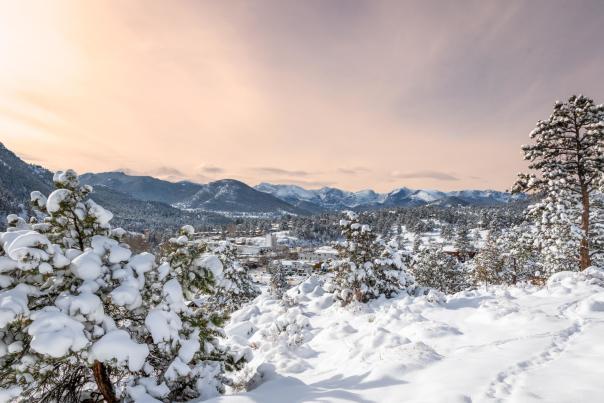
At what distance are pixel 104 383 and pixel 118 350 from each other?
5.19ft

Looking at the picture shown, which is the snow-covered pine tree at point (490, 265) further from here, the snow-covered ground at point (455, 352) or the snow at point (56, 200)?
the snow at point (56, 200)

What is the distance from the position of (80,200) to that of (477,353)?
294 inches

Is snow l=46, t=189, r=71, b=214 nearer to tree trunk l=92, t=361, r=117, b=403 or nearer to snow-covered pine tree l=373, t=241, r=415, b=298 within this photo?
tree trunk l=92, t=361, r=117, b=403

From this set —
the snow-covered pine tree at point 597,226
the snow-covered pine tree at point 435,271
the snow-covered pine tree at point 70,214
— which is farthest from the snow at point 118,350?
the snow-covered pine tree at point 435,271

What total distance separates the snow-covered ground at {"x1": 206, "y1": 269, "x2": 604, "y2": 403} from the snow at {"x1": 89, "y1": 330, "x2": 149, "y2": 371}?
176 cm

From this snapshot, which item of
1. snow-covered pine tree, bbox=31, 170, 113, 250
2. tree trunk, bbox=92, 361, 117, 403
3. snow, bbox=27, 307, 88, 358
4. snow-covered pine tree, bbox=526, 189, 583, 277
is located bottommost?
tree trunk, bbox=92, 361, 117, 403

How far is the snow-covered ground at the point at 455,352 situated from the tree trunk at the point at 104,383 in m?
1.75

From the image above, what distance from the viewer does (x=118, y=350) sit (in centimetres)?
414

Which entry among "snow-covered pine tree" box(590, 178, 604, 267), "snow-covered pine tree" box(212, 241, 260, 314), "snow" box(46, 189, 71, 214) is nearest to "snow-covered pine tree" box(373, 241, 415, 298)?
"snow-covered pine tree" box(590, 178, 604, 267)

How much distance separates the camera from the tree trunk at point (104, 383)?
16.4 feet

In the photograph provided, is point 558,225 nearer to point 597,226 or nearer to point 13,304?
point 597,226

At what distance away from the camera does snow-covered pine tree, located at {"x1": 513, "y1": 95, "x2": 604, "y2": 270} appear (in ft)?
45.9

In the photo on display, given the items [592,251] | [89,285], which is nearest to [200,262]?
[89,285]

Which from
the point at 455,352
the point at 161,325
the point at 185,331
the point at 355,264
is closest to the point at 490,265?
the point at 355,264
